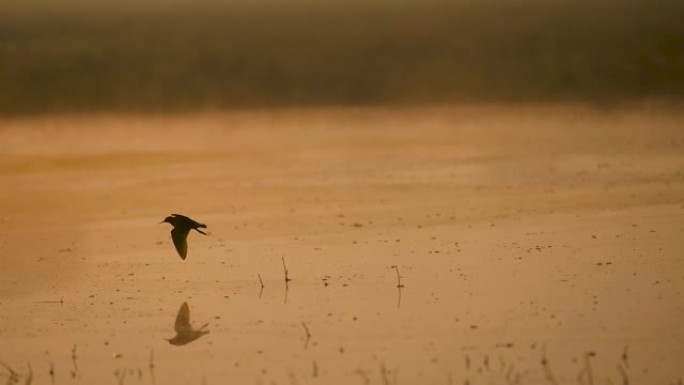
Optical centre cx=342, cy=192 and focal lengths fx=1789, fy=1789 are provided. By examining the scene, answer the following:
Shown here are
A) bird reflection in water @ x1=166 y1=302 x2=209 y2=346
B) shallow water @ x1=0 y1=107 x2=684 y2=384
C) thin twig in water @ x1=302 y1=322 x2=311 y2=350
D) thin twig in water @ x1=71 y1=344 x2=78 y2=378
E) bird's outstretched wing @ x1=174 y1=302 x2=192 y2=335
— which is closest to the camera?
thin twig in water @ x1=71 y1=344 x2=78 y2=378

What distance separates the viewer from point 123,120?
3259cm

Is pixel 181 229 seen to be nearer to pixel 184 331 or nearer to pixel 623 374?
pixel 184 331

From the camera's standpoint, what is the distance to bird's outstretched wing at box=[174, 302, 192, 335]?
10337 millimetres

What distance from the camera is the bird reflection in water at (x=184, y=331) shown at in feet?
33.0

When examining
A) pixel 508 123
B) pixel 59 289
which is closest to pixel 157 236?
pixel 59 289

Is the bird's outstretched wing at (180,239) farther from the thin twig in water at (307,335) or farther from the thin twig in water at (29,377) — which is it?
the thin twig in water at (29,377)

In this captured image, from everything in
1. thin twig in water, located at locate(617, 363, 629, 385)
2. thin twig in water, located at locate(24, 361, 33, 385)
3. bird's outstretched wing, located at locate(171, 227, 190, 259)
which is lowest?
thin twig in water, located at locate(24, 361, 33, 385)

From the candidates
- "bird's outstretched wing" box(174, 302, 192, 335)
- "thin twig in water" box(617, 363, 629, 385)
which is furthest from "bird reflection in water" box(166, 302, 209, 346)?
"thin twig in water" box(617, 363, 629, 385)

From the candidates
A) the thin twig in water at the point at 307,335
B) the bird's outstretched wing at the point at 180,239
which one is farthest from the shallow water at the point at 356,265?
the bird's outstretched wing at the point at 180,239

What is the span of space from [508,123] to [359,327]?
60.5 ft

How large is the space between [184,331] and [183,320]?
0.33 meters

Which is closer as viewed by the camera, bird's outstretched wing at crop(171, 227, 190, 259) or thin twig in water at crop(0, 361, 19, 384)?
thin twig in water at crop(0, 361, 19, 384)

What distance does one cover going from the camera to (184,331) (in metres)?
10.3

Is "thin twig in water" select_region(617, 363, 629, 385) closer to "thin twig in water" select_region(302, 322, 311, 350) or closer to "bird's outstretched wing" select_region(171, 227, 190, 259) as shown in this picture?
"thin twig in water" select_region(302, 322, 311, 350)
